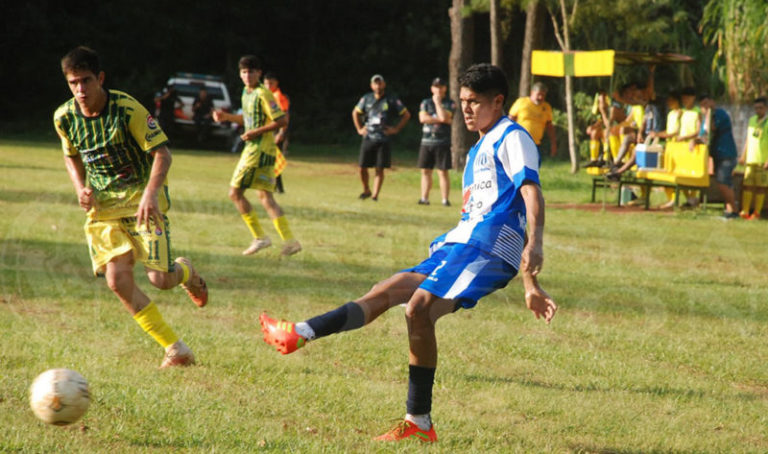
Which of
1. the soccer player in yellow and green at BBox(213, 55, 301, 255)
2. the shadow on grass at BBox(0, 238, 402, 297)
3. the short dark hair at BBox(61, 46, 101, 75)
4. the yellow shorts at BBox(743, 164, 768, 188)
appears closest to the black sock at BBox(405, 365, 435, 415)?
the short dark hair at BBox(61, 46, 101, 75)

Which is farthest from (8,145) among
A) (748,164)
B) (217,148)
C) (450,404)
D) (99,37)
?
(450,404)

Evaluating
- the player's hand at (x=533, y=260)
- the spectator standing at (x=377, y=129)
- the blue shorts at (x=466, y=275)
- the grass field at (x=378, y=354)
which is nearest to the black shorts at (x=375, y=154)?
the spectator standing at (x=377, y=129)

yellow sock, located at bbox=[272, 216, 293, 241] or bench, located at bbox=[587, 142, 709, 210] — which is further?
bench, located at bbox=[587, 142, 709, 210]

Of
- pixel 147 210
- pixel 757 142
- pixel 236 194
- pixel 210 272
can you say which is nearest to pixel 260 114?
pixel 236 194

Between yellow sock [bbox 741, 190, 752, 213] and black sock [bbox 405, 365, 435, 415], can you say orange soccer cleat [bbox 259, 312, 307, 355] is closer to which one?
black sock [bbox 405, 365, 435, 415]

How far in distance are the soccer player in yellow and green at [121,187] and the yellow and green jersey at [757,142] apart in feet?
40.1

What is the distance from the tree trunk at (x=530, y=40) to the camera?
24516mm

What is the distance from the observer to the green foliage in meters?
19.4

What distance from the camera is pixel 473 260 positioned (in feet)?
15.1

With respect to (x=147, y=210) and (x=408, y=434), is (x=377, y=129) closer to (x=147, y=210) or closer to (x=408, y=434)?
(x=147, y=210)

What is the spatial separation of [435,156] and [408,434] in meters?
12.5

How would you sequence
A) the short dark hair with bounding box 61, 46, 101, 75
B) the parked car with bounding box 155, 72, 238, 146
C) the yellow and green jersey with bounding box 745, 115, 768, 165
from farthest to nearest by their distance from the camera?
the parked car with bounding box 155, 72, 238, 146 < the yellow and green jersey with bounding box 745, 115, 768, 165 < the short dark hair with bounding box 61, 46, 101, 75

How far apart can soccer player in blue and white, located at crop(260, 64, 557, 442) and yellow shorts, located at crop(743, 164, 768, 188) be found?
12.3 metres

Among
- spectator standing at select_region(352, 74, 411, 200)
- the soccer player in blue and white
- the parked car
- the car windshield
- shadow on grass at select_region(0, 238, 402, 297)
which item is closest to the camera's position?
the soccer player in blue and white
